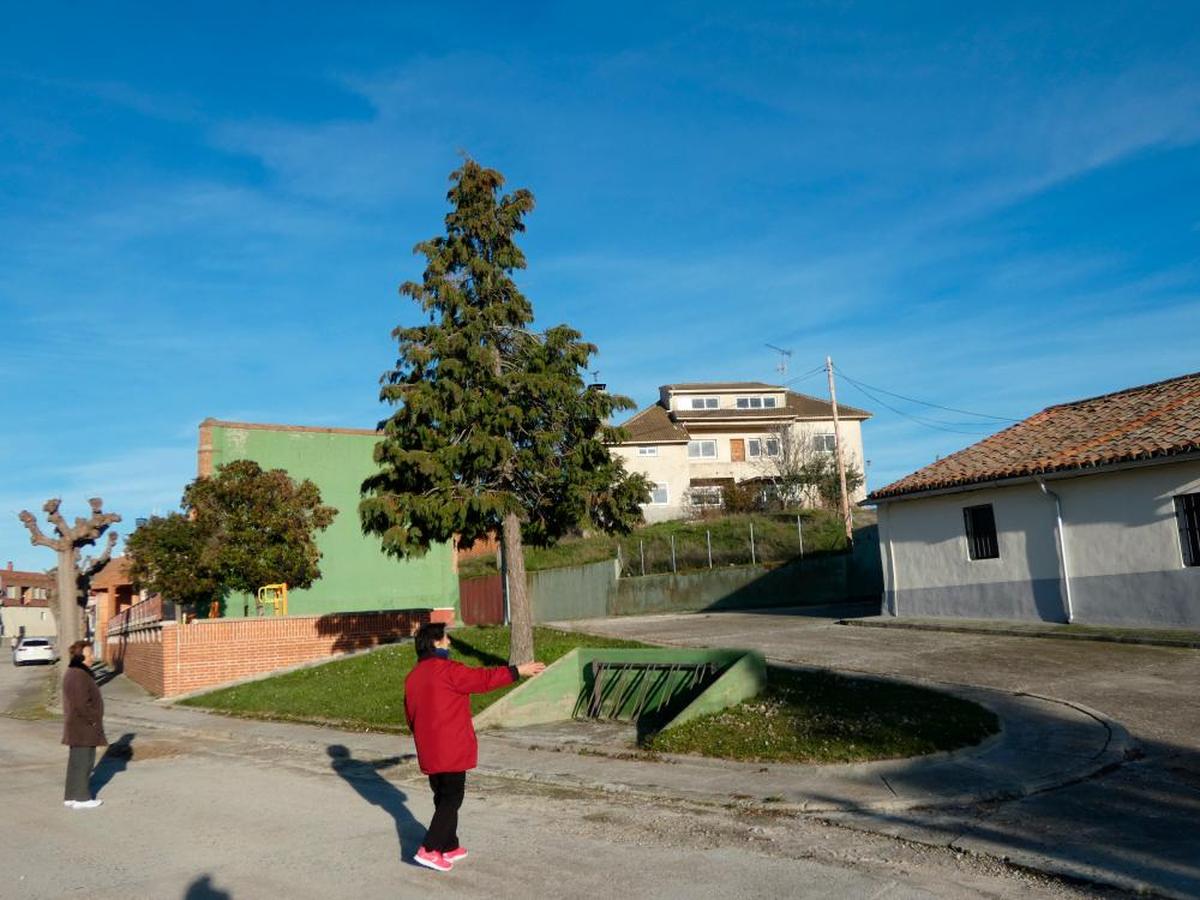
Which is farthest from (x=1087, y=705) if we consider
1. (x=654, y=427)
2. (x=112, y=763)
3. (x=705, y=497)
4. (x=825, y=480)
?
(x=654, y=427)

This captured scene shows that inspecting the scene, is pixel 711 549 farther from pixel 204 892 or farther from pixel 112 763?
pixel 204 892

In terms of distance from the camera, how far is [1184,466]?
56.7 ft

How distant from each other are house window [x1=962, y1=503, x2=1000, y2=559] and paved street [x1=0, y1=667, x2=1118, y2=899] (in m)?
13.7

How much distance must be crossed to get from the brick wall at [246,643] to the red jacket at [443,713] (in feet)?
45.7

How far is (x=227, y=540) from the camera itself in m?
23.4

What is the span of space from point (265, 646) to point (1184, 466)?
1810cm

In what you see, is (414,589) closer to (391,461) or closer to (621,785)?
(391,461)

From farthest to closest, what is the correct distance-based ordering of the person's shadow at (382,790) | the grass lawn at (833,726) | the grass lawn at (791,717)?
the grass lawn at (791,717), the grass lawn at (833,726), the person's shadow at (382,790)

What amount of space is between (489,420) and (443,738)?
934cm

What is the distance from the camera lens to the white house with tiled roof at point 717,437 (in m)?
52.0

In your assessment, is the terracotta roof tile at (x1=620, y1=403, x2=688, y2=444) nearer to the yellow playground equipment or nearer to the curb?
the yellow playground equipment

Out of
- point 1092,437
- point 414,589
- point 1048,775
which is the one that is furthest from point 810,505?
point 1048,775

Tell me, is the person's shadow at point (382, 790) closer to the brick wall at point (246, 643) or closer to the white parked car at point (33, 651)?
the brick wall at point (246, 643)

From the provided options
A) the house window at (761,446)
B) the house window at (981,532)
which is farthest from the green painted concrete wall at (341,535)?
Answer: the house window at (761,446)
